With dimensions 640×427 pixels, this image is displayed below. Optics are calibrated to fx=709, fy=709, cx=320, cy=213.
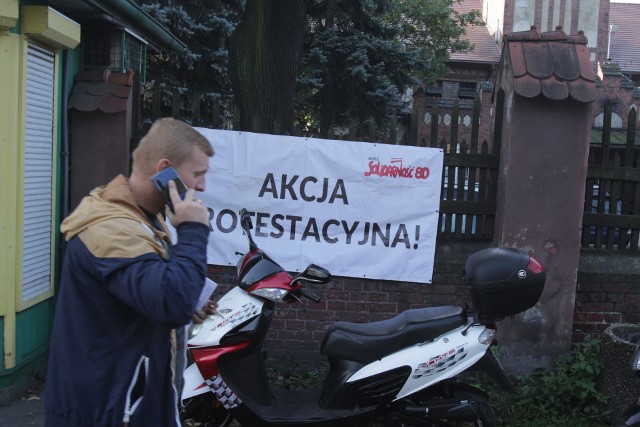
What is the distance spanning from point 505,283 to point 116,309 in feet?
7.56

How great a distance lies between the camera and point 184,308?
2.05m

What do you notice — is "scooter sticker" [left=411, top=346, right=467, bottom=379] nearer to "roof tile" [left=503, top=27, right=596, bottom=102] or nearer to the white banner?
the white banner

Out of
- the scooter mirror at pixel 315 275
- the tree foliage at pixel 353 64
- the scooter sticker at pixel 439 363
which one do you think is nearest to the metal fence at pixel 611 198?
the scooter sticker at pixel 439 363

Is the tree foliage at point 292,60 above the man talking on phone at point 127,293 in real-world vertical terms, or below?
above

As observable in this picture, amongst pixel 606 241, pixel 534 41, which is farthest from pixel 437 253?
pixel 534 41

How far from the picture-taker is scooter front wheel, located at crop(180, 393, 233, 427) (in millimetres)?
3955

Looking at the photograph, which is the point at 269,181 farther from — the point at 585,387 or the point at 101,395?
the point at 101,395

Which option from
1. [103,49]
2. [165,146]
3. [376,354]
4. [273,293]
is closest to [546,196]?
[376,354]

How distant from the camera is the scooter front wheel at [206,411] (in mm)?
3955

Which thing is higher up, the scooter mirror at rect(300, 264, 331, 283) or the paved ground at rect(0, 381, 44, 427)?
the scooter mirror at rect(300, 264, 331, 283)

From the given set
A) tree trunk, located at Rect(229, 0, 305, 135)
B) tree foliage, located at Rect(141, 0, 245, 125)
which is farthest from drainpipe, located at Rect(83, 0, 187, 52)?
tree foliage, located at Rect(141, 0, 245, 125)

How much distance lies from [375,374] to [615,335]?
213 cm

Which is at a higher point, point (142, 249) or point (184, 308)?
point (142, 249)

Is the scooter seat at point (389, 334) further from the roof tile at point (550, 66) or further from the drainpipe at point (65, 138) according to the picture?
the drainpipe at point (65, 138)
